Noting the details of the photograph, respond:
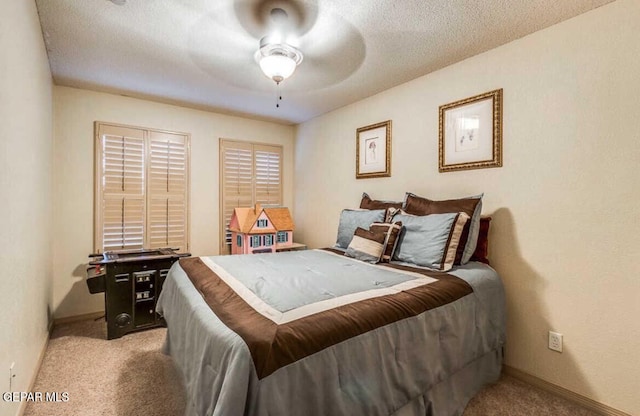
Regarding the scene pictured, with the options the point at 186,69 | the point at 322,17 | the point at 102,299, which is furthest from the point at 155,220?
the point at 322,17

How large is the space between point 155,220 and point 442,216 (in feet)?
10.6

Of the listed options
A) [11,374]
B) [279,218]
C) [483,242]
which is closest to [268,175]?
[279,218]

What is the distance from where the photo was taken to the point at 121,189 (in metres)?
3.52

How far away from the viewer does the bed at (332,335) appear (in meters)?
1.13

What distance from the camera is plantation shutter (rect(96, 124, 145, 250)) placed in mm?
3414

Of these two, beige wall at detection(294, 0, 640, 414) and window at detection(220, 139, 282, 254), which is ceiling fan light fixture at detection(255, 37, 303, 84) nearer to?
beige wall at detection(294, 0, 640, 414)

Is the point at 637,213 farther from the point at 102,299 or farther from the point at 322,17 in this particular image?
the point at 102,299

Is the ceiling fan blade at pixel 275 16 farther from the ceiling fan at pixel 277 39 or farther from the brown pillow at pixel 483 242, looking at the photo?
the brown pillow at pixel 483 242

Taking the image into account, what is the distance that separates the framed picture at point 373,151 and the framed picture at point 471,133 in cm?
63

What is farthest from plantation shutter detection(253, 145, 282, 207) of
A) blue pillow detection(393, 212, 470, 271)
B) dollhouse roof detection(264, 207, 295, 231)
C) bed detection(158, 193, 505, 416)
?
blue pillow detection(393, 212, 470, 271)

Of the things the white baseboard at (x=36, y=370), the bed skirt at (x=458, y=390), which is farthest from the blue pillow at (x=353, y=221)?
the white baseboard at (x=36, y=370)

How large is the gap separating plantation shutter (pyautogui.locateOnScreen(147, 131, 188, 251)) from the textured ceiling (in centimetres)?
72

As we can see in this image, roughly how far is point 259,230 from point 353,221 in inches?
52.0

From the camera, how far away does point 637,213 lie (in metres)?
1.76
